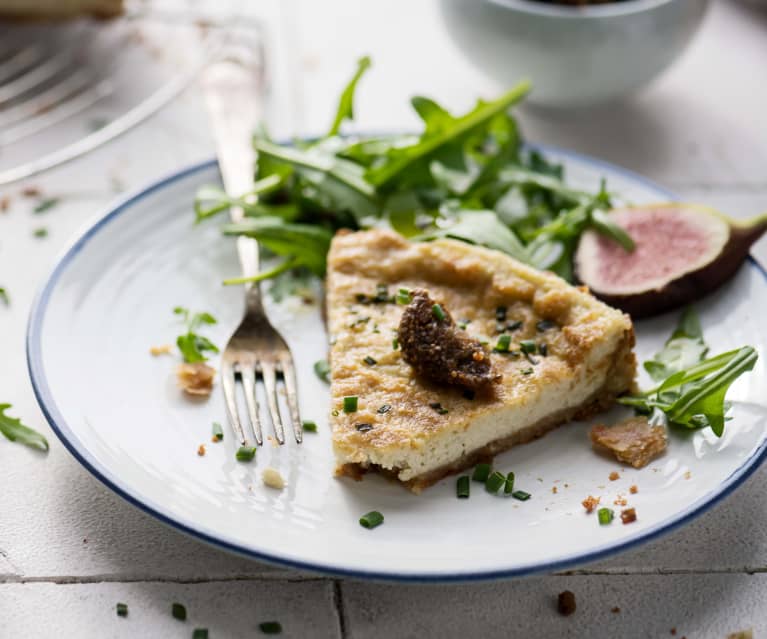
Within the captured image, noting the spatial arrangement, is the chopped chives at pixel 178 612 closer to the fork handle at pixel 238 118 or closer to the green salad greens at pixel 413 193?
the fork handle at pixel 238 118

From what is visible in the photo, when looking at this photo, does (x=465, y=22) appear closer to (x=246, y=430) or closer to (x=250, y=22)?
(x=250, y=22)

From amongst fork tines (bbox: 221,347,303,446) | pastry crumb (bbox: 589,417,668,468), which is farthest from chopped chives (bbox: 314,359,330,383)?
pastry crumb (bbox: 589,417,668,468)

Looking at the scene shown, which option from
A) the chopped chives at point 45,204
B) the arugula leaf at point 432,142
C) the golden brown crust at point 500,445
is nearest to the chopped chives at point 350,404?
the golden brown crust at point 500,445

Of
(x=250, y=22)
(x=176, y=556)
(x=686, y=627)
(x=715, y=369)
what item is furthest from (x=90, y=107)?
(x=686, y=627)

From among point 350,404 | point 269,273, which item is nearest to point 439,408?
point 350,404

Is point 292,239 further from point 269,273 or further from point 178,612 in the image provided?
point 178,612

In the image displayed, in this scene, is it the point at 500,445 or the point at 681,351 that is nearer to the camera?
the point at 500,445
